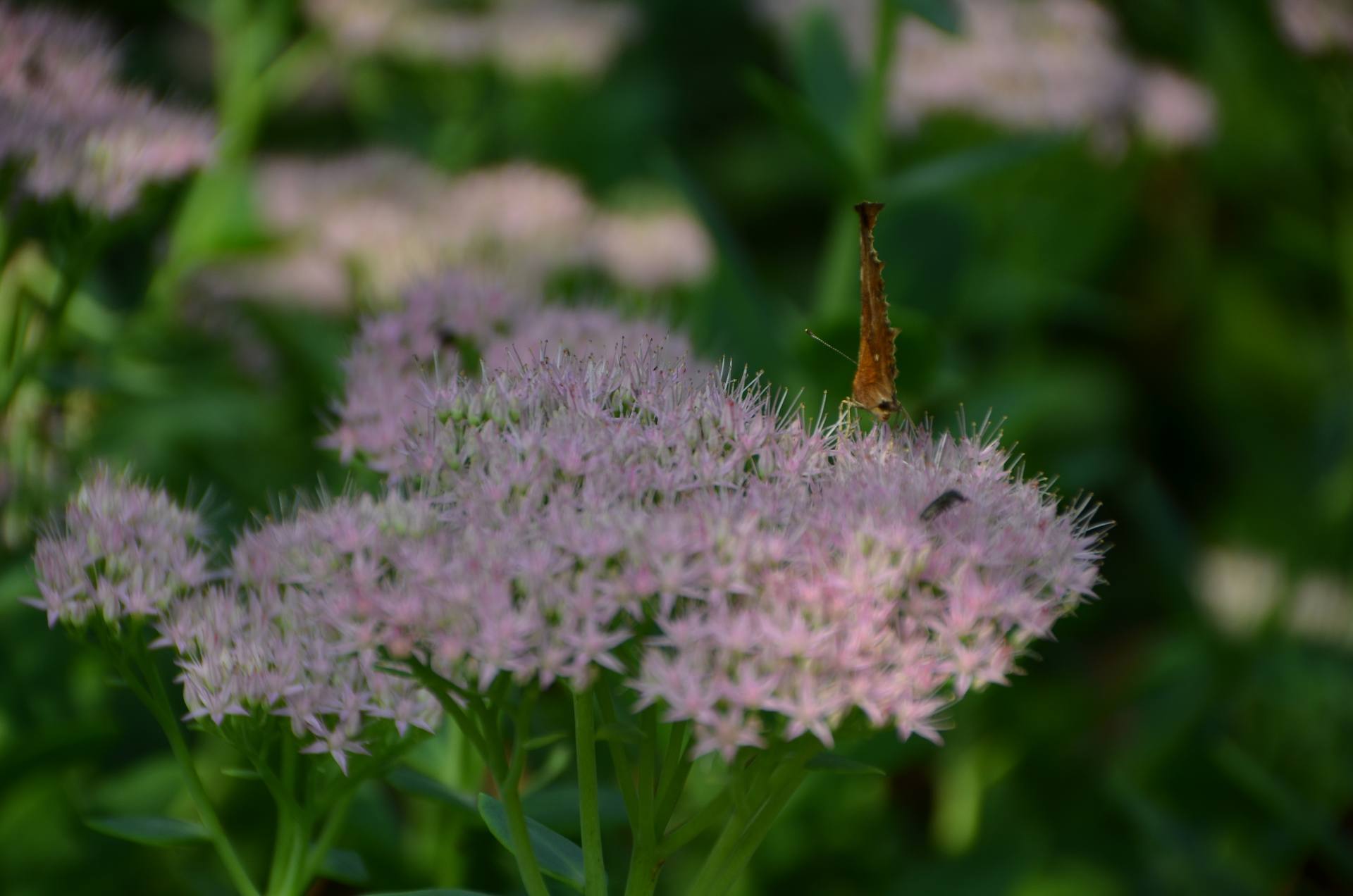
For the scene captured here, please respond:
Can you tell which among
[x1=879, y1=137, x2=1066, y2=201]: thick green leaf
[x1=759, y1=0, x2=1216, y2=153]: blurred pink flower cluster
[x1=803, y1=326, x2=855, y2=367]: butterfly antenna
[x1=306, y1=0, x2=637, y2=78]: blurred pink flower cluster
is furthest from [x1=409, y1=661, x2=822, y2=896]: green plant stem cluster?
[x1=306, y1=0, x2=637, y2=78]: blurred pink flower cluster

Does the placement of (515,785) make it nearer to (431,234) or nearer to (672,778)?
(672,778)

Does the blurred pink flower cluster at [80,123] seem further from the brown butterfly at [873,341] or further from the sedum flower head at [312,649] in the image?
the brown butterfly at [873,341]

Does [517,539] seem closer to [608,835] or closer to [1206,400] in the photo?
[608,835]

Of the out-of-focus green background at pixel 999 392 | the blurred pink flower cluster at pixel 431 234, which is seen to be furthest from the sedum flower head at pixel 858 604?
the blurred pink flower cluster at pixel 431 234

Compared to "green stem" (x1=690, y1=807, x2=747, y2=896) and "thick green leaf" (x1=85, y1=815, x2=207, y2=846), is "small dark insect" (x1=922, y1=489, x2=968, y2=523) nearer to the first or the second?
"green stem" (x1=690, y1=807, x2=747, y2=896)

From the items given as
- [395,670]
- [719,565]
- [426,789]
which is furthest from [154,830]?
[719,565]

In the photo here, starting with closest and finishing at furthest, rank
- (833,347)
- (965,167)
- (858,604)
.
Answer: (858,604)
(833,347)
(965,167)
